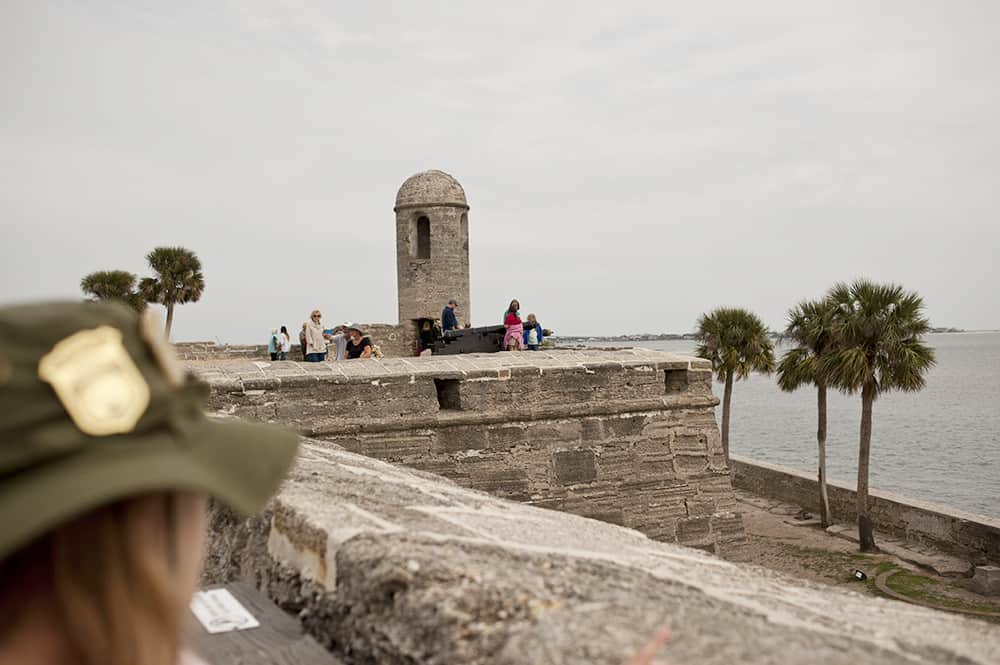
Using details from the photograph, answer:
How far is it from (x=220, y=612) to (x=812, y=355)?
2132cm

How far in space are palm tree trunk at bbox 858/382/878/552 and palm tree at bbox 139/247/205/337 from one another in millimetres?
24414

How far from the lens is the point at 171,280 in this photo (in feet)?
108

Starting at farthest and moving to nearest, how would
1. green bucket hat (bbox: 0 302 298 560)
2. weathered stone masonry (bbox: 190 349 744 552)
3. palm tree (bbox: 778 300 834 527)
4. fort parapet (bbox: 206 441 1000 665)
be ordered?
palm tree (bbox: 778 300 834 527), weathered stone masonry (bbox: 190 349 744 552), fort parapet (bbox: 206 441 1000 665), green bucket hat (bbox: 0 302 298 560)

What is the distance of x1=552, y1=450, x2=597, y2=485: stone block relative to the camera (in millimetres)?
8344

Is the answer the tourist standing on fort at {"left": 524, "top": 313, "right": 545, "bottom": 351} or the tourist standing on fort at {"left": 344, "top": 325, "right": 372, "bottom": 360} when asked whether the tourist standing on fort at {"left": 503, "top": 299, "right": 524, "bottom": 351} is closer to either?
the tourist standing on fort at {"left": 524, "top": 313, "right": 545, "bottom": 351}

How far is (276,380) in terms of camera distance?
24.3ft

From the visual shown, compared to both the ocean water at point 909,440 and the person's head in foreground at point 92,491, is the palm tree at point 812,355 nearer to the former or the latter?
the ocean water at point 909,440

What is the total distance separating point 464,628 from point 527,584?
145mm

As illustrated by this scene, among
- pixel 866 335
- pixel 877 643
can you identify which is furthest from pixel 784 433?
pixel 877 643

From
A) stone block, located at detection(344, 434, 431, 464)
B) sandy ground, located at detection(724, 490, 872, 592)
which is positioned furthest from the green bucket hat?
sandy ground, located at detection(724, 490, 872, 592)

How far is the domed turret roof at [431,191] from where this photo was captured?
73.0ft

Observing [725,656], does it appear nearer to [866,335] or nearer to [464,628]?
[464,628]

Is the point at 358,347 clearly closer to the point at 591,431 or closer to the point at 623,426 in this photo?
the point at 591,431

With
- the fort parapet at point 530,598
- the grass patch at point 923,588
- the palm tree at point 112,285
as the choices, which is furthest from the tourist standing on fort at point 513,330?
the palm tree at point 112,285
